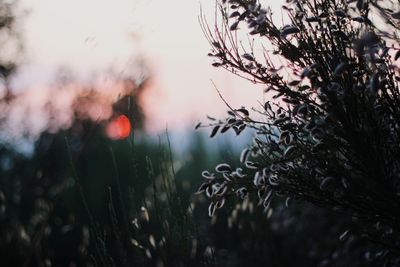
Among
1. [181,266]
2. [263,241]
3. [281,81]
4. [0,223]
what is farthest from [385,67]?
[0,223]

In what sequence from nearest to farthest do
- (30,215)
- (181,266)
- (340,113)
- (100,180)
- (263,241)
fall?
(340,113), (181,266), (263,241), (30,215), (100,180)

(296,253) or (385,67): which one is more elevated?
(385,67)

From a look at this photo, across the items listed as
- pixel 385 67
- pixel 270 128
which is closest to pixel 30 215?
pixel 270 128

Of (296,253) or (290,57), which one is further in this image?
(296,253)

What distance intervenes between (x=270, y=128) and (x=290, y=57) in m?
0.47

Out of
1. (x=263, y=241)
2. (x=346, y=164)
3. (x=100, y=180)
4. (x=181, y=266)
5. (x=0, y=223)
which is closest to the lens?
(x=346, y=164)

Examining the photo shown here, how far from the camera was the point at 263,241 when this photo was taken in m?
7.01

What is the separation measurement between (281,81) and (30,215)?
715 centimetres

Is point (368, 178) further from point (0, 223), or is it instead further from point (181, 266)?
point (0, 223)

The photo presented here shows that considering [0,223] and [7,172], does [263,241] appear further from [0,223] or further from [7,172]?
[7,172]

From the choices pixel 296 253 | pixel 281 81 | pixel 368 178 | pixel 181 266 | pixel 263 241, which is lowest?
pixel 296 253

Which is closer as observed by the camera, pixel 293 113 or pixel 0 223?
pixel 293 113

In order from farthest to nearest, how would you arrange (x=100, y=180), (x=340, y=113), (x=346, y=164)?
(x=100, y=180), (x=346, y=164), (x=340, y=113)

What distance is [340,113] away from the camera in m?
3.23
